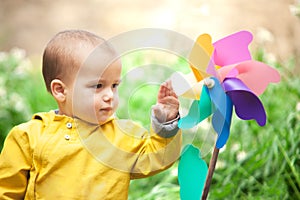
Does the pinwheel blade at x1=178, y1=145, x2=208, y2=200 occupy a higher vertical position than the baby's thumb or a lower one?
lower

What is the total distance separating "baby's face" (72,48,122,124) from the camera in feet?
5.13

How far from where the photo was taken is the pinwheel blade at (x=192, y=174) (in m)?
1.63

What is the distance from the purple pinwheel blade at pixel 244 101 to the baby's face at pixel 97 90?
0.87 feet

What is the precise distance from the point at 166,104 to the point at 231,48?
223 mm

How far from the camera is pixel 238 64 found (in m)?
1.63

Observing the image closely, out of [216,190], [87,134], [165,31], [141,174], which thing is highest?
[165,31]

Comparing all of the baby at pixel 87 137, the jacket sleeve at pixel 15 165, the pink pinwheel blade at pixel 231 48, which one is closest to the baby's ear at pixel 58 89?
the baby at pixel 87 137

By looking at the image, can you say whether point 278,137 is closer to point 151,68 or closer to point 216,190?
point 216,190

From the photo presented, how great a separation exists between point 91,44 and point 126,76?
120mm

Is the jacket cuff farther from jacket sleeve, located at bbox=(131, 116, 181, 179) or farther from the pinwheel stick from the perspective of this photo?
the pinwheel stick

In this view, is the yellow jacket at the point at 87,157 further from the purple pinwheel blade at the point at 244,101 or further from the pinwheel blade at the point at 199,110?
the purple pinwheel blade at the point at 244,101

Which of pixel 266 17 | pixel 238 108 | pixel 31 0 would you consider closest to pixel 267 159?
pixel 238 108

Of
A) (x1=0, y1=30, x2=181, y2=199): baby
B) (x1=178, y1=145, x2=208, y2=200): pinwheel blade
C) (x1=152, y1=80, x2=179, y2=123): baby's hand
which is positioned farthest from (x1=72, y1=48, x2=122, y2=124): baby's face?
(x1=178, y1=145, x2=208, y2=200): pinwheel blade

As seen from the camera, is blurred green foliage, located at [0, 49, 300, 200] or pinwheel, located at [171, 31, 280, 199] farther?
blurred green foliage, located at [0, 49, 300, 200]
